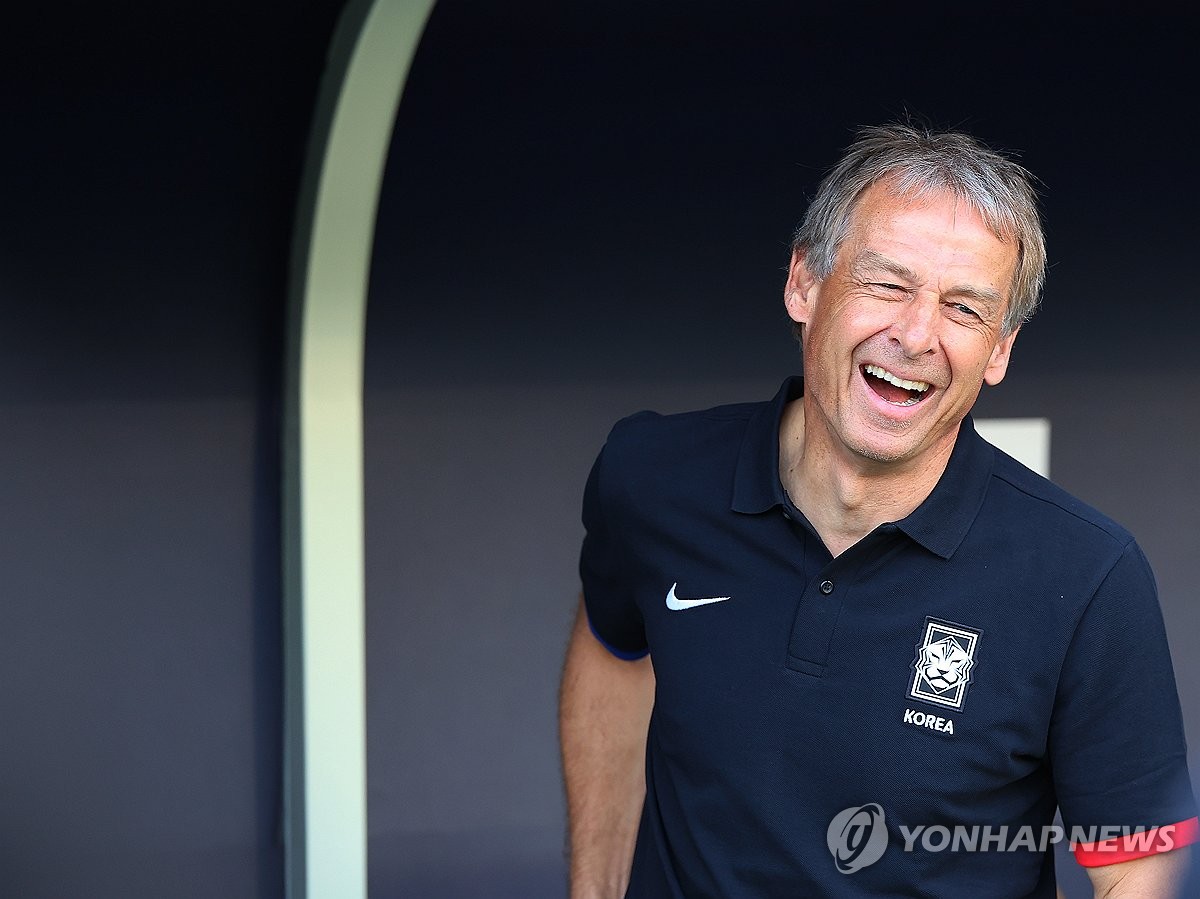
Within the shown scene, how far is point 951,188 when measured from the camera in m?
1.57

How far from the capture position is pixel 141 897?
9.57ft

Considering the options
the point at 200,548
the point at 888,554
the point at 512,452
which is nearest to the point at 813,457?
the point at 888,554

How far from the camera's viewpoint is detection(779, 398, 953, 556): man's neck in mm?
1586

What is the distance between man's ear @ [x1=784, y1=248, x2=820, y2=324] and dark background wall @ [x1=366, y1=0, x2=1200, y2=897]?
1244 millimetres

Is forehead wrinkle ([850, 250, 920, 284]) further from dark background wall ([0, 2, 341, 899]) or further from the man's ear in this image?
dark background wall ([0, 2, 341, 899])

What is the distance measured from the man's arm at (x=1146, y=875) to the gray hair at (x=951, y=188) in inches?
24.6

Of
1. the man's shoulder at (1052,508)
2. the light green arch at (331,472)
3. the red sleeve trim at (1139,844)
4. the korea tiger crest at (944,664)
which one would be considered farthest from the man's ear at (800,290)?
the light green arch at (331,472)

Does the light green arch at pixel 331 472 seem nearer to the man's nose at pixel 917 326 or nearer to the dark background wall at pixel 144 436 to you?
the dark background wall at pixel 144 436

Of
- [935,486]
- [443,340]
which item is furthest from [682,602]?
[443,340]

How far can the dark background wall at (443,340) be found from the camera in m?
2.71

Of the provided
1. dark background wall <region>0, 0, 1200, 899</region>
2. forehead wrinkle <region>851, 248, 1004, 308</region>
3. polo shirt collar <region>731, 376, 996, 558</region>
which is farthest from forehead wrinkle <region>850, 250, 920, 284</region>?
dark background wall <region>0, 0, 1200, 899</region>

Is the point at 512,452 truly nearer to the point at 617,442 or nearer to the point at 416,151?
the point at 416,151

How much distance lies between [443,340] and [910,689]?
5.63ft

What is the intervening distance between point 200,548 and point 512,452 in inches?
28.0
